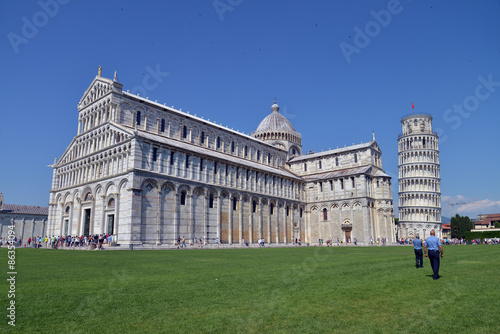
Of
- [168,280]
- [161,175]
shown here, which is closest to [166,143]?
[161,175]

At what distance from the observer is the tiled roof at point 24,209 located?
223 ft

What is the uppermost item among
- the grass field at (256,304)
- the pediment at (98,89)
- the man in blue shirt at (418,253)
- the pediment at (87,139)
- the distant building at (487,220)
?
the pediment at (98,89)

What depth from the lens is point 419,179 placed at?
88.9 meters

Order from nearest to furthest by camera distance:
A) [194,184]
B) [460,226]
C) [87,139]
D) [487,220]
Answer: [194,184] < [87,139] < [460,226] < [487,220]

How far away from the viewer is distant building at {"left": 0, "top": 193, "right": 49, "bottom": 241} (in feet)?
215

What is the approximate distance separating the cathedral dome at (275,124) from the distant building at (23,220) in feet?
165

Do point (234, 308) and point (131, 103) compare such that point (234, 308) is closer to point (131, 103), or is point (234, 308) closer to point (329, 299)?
point (329, 299)

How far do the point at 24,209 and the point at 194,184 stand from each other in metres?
49.2

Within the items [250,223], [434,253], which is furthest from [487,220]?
[434,253]

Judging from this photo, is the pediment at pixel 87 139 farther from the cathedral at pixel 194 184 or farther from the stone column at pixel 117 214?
the stone column at pixel 117 214

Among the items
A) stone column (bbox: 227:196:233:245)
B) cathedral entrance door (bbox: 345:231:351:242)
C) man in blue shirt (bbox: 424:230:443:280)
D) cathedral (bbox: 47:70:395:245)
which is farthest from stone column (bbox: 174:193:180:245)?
cathedral entrance door (bbox: 345:231:351:242)

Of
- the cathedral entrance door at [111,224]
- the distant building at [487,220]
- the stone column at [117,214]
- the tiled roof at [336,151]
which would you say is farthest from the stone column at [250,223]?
the distant building at [487,220]

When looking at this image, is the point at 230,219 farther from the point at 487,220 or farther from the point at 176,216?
the point at 487,220

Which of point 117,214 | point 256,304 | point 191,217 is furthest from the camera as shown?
point 191,217
